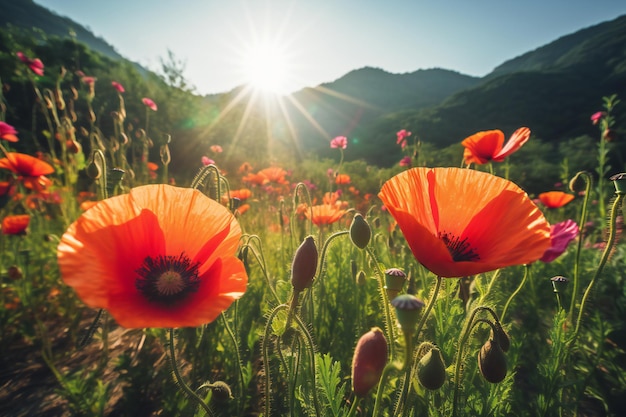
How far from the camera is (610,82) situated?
1286 inches

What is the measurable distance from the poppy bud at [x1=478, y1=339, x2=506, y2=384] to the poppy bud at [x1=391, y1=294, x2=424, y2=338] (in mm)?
344

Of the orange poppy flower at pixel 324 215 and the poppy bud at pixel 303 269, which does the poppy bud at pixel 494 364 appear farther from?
the orange poppy flower at pixel 324 215

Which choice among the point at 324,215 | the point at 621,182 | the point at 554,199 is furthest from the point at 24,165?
the point at 554,199

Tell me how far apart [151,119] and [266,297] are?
454 inches

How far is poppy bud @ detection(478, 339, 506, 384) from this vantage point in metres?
0.83

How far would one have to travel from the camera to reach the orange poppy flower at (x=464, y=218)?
0.77m

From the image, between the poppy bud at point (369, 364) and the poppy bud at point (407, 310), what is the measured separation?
0.12 m

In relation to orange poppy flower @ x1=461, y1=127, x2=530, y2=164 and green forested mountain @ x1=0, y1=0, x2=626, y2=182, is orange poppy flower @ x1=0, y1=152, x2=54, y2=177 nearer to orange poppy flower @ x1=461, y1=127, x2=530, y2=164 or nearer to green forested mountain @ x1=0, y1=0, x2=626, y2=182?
green forested mountain @ x1=0, y1=0, x2=626, y2=182

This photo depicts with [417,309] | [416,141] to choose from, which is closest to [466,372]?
[417,309]

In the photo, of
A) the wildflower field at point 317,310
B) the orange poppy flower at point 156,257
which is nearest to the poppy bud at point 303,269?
the wildflower field at point 317,310

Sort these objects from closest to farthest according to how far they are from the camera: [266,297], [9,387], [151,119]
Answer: [9,387] < [266,297] < [151,119]

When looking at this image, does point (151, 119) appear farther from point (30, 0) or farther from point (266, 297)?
point (30, 0)

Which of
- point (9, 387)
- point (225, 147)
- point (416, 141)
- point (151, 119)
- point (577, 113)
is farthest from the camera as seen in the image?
point (577, 113)

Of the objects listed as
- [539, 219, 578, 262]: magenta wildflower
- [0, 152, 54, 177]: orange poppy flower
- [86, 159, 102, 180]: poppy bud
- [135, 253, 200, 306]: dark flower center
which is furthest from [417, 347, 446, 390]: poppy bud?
[0, 152, 54, 177]: orange poppy flower
